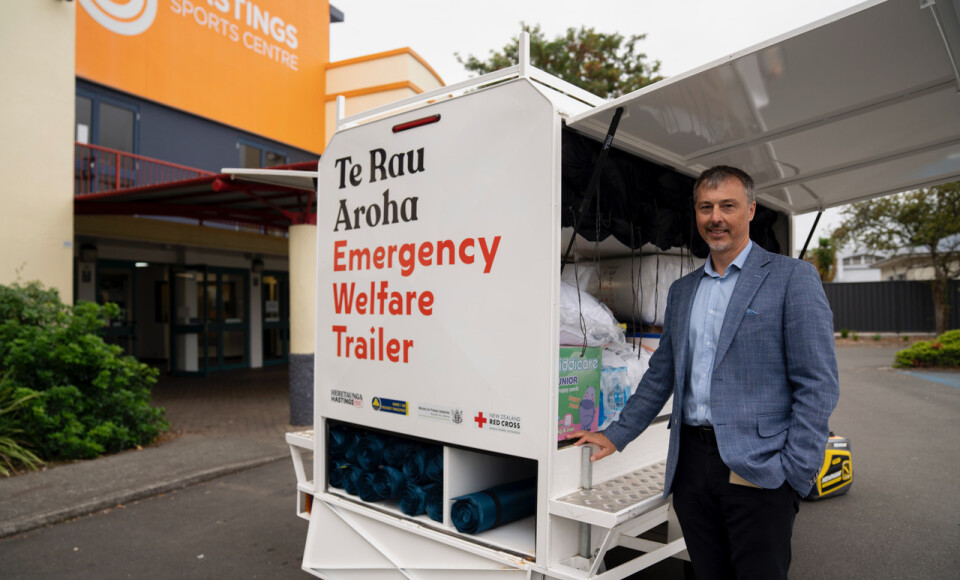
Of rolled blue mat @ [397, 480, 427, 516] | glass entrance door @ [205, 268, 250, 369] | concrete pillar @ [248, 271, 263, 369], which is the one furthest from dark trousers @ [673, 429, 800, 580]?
concrete pillar @ [248, 271, 263, 369]

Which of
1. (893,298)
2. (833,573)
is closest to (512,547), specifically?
(833,573)

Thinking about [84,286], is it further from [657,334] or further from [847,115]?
[847,115]

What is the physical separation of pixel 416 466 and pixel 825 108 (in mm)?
2509

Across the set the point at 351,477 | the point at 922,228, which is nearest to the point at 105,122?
the point at 351,477

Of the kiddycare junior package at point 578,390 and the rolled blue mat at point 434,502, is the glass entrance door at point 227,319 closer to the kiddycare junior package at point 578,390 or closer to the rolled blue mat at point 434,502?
the rolled blue mat at point 434,502

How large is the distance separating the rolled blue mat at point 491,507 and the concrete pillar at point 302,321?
6037 millimetres

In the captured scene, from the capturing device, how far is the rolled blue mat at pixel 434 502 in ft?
9.85

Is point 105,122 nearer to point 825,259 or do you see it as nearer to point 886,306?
point 886,306

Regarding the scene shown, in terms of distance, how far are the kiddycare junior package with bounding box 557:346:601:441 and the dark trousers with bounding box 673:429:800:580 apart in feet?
1.83

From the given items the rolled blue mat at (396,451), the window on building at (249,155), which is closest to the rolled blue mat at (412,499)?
the rolled blue mat at (396,451)

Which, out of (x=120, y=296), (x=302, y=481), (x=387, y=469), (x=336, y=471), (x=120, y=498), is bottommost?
(x=120, y=498)

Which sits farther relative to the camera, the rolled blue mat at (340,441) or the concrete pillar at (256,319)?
the concrete pillar at (256,319)

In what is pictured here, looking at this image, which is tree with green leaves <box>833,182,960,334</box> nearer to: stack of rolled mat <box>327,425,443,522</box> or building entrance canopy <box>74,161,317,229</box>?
building entrance canopy <box>74,161,317,229</box>

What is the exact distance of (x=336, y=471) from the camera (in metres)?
3.61
